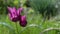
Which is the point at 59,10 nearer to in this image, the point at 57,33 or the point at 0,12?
the point at 0,12

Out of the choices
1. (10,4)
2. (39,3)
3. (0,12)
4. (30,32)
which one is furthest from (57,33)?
(10,4)

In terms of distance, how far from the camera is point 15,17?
55.7 inches

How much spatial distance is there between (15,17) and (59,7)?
89.4 inches

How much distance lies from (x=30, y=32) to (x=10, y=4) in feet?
7.02

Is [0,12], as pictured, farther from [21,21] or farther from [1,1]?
[21,21]

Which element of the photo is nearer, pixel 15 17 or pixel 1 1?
pixel 15 17

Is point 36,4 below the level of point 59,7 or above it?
above

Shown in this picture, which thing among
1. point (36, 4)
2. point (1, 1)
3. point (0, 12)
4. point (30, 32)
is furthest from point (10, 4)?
point (30, 32)

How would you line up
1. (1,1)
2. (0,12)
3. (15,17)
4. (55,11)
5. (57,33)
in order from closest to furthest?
(15,17)
(57,33)
(0,12)
(55,11)
(1,1)

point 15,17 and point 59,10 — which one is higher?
point 15,17

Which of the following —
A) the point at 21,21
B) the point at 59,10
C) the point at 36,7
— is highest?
the point at 21,21

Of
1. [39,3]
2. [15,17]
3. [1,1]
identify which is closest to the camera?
[15,17]

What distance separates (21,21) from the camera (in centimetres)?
142

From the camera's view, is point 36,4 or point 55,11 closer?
point 36,4
